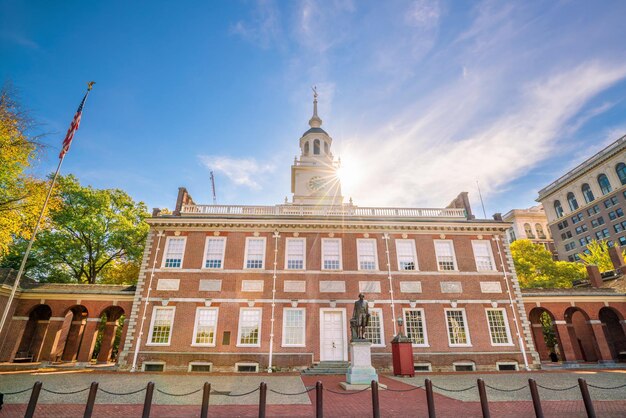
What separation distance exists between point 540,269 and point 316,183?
28.4 m

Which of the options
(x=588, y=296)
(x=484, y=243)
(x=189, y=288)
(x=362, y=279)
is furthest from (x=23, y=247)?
(x=588, y=296)

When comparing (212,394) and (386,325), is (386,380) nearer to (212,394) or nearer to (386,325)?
(386,325)

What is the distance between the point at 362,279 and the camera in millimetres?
20672

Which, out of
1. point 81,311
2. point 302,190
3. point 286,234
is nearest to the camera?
point 286,234

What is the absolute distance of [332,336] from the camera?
19422 millimetres

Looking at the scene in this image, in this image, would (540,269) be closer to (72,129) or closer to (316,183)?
(316,183)

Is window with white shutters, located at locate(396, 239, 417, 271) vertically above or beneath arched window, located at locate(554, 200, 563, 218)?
beneath

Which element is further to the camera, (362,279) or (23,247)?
(23,247)

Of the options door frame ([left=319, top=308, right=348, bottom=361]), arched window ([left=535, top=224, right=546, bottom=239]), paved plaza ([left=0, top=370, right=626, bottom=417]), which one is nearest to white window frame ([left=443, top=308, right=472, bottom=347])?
paved plaza ([left=0, top=370, right=626, bottom=417])

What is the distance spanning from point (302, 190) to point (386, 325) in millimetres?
18093

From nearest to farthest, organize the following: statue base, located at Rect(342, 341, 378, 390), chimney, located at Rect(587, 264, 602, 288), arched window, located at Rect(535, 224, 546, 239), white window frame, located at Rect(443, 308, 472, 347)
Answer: statue base, located at Rect(342, 341, 378, 390) → white window frame, located at Rect(443, 308, 472, 347) → chimney, located at Rect(587, 264, 602, 288) → arched window, located at Rect(535, 224, 546, 239)

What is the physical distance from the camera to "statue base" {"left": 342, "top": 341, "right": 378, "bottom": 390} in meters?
12.5

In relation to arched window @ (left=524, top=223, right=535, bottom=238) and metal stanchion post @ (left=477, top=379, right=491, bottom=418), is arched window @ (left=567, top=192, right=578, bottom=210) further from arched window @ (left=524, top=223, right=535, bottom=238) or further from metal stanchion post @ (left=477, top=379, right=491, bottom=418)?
metal stanchion post @ (left=477, top=379, right=491, bottom=418)

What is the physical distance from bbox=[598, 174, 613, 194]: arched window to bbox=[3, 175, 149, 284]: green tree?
245ft
